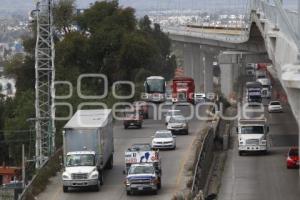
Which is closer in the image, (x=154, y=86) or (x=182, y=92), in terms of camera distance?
(x=182, y=92)

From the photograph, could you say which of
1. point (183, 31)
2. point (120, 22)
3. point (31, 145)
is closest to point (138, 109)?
point (31, 145)

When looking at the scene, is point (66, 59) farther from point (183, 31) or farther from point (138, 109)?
point (183, 31)

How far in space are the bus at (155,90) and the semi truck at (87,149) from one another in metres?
37.5

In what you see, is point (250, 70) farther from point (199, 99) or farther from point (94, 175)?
point (94, 175)

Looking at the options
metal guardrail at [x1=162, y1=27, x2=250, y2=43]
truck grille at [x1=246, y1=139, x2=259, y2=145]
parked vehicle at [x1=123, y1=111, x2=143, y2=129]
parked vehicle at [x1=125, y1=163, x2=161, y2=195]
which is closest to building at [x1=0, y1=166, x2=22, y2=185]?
truck grille at [x1=246, y1=139, x2=259, y2=145]

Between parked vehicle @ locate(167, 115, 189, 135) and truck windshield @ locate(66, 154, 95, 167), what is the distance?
19.6 metres

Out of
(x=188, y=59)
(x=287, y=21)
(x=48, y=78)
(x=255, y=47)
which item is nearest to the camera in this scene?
(x=287, y=21)

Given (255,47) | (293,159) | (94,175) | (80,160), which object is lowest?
(293,159)

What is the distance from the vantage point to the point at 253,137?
46.8m

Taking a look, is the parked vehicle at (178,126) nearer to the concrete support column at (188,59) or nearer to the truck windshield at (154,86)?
the truck windshield at (154,86)

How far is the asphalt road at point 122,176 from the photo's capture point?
31453 mm

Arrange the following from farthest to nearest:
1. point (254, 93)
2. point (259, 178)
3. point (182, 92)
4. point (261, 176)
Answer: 1. point (254, 93)
2. point (182, 92)
3. point (261, 176)
4. point (259, 178)

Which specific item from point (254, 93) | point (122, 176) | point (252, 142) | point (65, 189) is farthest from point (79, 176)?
point (254, 93)

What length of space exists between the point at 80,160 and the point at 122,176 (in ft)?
13.3
